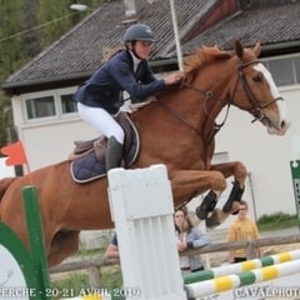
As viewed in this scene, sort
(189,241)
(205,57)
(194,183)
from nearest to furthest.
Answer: (194,183) < (205,57) < (189,241)

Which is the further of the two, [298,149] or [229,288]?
[298,149]

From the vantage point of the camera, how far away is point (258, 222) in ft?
86.1

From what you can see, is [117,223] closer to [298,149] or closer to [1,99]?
[298,149]

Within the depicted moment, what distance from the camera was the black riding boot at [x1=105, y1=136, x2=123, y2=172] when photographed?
23.5 feet

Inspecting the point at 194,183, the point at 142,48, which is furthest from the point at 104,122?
the point at 194,183

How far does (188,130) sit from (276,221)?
19254 millimetres

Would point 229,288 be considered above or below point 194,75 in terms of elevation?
below

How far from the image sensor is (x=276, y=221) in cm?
2620

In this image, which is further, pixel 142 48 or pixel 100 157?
pixel 100 157

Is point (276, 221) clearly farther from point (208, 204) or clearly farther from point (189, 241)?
point (208, 204)

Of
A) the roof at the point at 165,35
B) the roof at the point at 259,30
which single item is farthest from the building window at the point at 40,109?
the roof at the point at 259,30

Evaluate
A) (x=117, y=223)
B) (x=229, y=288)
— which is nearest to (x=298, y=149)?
(x=229, y=288)

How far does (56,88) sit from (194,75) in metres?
21.9

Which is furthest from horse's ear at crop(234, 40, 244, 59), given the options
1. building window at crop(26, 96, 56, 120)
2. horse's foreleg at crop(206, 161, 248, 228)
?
building window at crop(26, 96, 56, 120)
